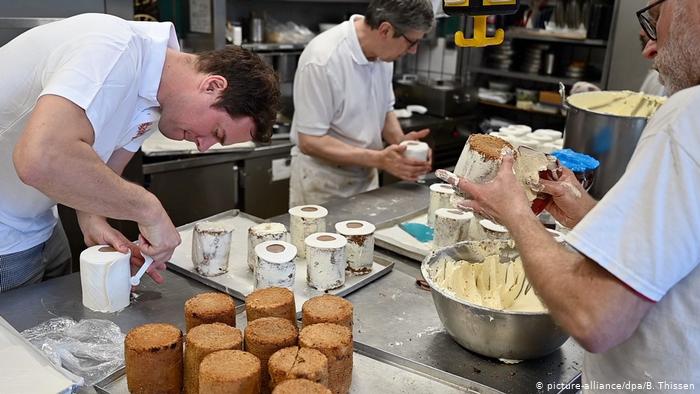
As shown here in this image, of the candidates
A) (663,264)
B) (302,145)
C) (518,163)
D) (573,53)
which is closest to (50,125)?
(518,163)

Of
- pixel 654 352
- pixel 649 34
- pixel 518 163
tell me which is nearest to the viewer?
pixel 654 352

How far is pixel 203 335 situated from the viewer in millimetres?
1284

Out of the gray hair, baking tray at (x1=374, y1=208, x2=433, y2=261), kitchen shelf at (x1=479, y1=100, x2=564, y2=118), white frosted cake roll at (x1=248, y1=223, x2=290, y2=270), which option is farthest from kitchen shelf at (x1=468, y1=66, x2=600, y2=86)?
white frosted cake roll at (x1=248, y1=223, x2=290, y2=270)

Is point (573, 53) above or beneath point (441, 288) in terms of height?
above

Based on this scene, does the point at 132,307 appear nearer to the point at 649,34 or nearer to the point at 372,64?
the point at 649,34

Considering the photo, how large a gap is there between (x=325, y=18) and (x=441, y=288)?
3.74m

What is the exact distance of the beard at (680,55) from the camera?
1.03 meters

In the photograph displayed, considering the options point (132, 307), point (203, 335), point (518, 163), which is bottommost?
point (132, 307)

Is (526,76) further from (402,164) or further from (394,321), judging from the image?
(394,321)

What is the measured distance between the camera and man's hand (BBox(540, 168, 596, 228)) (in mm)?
1524

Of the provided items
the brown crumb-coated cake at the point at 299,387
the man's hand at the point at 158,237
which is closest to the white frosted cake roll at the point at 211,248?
the man's hand at the point at 158,237

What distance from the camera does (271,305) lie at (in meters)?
1.41

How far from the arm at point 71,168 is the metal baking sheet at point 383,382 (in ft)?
1.35

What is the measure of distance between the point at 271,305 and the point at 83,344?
1.45 ft
